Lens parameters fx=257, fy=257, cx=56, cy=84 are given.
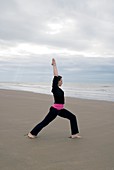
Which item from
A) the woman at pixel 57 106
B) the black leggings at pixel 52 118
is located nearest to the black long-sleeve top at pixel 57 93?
the woman at pixel 57 106

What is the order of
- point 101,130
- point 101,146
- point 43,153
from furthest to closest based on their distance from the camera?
point 101,130 → point 101,146 → point 43,153

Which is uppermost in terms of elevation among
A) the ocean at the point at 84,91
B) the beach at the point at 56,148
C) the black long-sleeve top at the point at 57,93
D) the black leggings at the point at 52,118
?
the black long-sleeve top at the point at 57,93

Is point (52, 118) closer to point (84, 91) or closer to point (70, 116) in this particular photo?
point (70, 116)

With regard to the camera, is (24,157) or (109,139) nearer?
(24,157)

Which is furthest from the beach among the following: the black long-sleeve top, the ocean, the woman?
the ocean

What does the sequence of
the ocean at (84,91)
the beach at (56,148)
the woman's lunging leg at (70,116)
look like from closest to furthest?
1. the beach at (56,148)
2. the woman's lunging leg at (70,116)
3. the ocean at (84,91)

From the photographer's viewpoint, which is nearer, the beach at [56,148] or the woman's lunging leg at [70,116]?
the beach at [56,148]

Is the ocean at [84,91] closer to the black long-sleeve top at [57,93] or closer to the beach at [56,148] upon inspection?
the beach at [56,148]

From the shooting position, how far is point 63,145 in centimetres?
547

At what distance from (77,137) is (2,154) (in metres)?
2.12

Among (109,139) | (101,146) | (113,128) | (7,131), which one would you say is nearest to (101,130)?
(113,128)

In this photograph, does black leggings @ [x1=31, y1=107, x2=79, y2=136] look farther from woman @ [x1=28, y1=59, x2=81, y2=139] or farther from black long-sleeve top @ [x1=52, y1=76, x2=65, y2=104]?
black long-sleeve top @ [x1=52, y1=76, x2=65, y2=104]

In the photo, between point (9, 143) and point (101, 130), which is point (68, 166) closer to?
point (9, 143)

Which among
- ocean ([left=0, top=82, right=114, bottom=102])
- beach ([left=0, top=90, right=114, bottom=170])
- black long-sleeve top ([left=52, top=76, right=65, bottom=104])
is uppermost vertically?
black long-sleeve top ([left=52, top=76, right=65, bottom=104])
